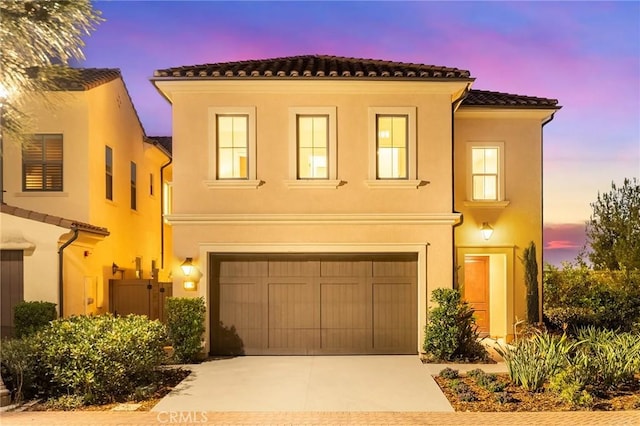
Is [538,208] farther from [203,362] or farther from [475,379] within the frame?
[203,362]

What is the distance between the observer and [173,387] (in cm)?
914

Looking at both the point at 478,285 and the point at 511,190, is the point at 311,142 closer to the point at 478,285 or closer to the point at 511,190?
the point at 511,190

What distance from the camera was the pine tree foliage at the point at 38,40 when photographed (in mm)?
7922

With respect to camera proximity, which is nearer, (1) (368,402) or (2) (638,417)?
(2) (638,417)

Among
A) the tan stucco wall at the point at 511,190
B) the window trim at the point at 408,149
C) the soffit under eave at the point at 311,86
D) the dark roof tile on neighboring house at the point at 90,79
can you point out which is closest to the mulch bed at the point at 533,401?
the window trim at the point at 408,149

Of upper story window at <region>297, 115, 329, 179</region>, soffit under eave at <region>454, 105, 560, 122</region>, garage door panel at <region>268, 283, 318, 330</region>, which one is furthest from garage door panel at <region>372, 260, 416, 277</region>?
soffit under eave at <region>454, 105, 560, 122</region>

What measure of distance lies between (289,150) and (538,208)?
21.8ft

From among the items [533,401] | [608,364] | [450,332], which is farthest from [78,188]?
[608,364]

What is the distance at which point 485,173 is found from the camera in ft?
45.2

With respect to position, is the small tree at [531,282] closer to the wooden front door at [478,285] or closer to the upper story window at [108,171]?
the wooden front door at [478,285]

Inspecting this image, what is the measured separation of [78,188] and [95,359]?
619 cm

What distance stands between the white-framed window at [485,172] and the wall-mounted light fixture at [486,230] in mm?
644

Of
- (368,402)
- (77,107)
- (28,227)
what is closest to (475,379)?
(368,402)

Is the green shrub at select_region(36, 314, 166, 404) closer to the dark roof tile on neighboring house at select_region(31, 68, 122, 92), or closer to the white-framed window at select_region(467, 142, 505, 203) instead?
the dark roof tile on neighboring house at select_region(31, 68, 122, 92)
